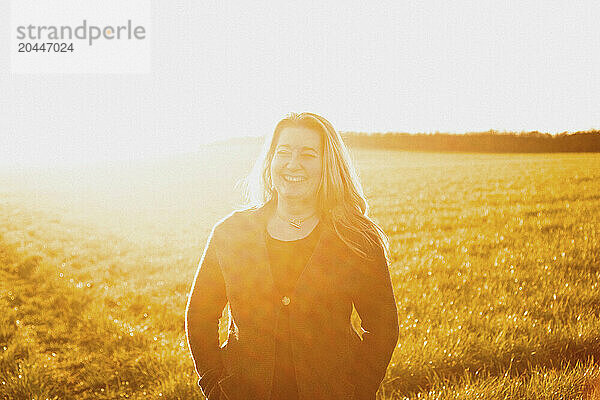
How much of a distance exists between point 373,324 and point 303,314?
424 mm

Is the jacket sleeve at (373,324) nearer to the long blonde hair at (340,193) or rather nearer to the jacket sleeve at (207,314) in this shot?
the long blonde hair at (340,193)

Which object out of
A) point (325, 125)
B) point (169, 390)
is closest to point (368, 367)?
point (325, 125)

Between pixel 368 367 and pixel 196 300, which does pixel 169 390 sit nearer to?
pixel 196 300

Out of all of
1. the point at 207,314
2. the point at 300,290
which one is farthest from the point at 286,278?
the point at 207,314

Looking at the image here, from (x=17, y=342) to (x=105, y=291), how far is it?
2.38m

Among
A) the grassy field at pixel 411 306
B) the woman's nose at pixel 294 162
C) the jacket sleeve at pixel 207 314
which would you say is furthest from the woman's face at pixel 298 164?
the grassy field at pixel 411 306

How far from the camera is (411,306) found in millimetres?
6363

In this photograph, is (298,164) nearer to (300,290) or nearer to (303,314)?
(300,290)

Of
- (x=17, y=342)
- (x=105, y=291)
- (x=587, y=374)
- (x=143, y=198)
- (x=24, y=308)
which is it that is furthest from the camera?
(x=143, y=198)

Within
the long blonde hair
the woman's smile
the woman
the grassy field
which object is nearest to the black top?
the woman

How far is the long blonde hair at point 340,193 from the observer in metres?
2.63

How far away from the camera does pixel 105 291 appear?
802 centimetres

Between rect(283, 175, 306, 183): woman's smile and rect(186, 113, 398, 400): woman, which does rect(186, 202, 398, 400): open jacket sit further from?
rect(283, 175, 306, 183): woman's smile

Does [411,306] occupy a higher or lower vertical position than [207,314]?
lower
